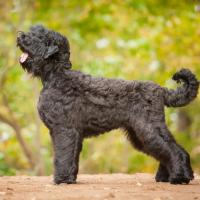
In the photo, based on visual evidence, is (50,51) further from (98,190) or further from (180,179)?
(180,179)

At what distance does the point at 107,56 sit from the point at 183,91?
12.6 meters

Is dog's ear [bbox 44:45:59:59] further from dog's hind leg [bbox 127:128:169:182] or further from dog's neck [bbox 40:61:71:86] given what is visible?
dog's hind leg [bbox 127:128:169:182]

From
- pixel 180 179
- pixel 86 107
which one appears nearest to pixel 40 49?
pixel 86 107

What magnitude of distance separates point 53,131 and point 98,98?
2.47 feet

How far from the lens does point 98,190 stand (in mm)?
7789

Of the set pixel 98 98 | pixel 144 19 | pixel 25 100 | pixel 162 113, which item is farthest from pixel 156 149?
pixel 25 100

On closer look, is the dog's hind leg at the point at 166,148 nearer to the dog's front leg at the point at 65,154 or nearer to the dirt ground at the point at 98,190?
the dirt ground at the point at 98,190

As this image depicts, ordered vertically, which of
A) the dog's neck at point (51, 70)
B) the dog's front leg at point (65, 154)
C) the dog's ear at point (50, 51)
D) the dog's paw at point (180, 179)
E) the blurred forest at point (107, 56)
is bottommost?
the dog's paw at point (180, 179)

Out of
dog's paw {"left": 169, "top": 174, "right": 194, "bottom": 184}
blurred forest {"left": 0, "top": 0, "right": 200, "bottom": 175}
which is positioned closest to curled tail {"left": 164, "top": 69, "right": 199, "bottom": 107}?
dog's paw {"left": 169, "top": 174, "right": 194, "bottom": 184}

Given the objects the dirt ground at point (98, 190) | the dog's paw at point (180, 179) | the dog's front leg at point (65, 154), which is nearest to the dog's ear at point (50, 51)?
the dog's front leg at point (65, 154)

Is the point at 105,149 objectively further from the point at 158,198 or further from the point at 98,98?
the point at 158,198

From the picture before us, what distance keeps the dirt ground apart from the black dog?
34 centimetres

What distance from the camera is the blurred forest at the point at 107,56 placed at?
16.3 meters

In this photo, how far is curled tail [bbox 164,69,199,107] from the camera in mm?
8867
